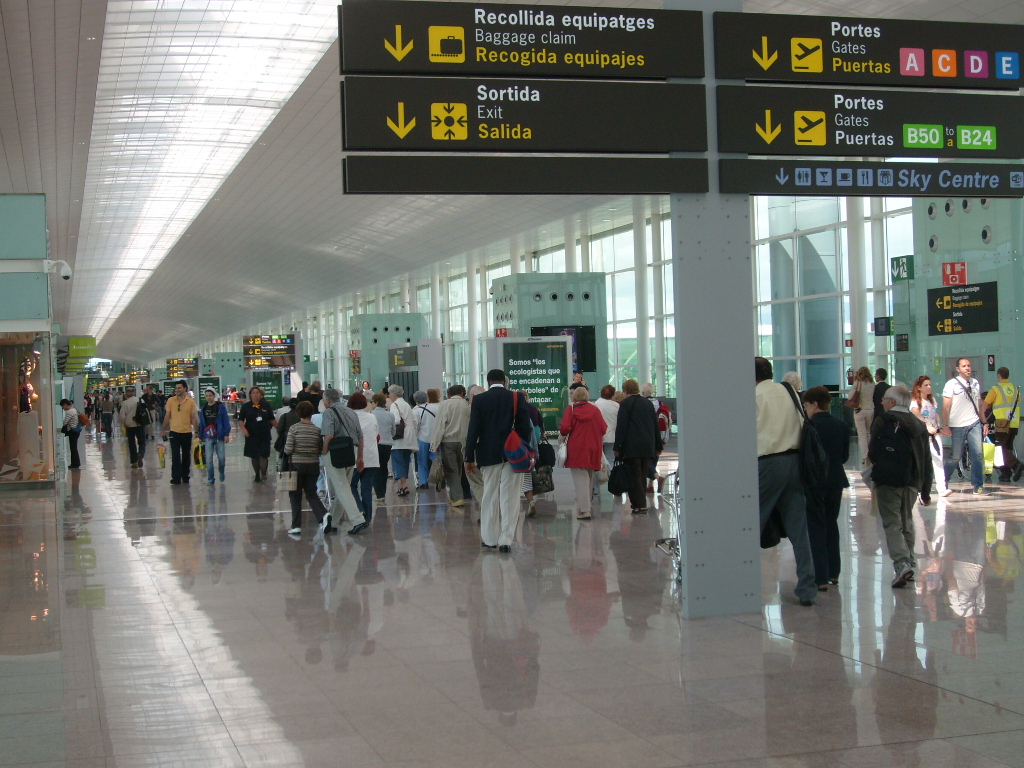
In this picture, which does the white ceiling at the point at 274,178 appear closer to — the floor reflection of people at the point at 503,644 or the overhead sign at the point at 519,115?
the overhead sign at the point at 519,115

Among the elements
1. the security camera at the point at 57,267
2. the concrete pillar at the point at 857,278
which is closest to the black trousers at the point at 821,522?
the security camera at the point at 57,267

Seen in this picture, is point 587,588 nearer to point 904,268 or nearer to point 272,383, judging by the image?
point 904,268

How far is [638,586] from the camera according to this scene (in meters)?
8.02

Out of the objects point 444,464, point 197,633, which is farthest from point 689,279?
point 444,464

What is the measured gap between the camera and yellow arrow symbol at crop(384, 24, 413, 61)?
6.35 m

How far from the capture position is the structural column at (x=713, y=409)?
6.86 metres

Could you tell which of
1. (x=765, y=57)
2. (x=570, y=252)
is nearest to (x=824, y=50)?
(x=765, y=57)

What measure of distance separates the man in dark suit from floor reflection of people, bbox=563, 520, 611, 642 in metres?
0.72

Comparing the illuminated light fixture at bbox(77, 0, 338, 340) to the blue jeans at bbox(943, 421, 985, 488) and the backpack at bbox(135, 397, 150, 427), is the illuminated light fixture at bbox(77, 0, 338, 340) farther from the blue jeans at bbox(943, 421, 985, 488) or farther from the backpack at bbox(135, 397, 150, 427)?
the blue jeans at bbox(943, 421, 985, 488)

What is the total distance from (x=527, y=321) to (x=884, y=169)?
48.4 ft

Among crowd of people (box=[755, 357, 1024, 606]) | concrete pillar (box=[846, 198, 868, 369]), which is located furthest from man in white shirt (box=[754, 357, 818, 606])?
concrete pillar (box=[846, 198, 868, 369])

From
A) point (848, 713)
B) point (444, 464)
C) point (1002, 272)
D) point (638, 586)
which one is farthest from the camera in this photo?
point (1002, 272)

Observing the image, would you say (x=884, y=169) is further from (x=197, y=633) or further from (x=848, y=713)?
(x=197, y=633)

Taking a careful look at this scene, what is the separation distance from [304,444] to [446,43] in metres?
5.79
